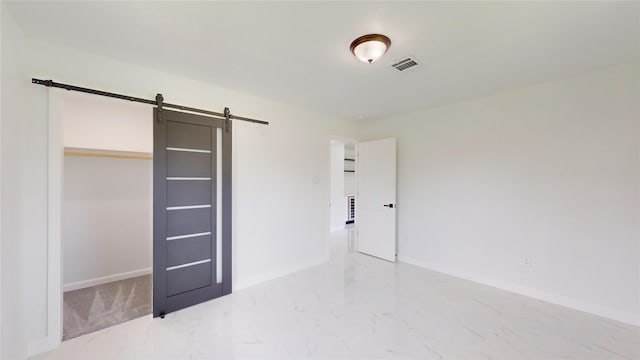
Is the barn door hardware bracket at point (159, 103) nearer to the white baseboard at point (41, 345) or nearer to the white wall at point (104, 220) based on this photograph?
Answer: the white wall at point (104, 220)

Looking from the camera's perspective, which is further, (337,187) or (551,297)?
(337,187)

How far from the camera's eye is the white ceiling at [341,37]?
5.51ft

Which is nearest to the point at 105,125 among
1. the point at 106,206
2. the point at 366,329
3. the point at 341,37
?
the point at 106,206

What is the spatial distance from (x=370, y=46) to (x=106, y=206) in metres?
3.91

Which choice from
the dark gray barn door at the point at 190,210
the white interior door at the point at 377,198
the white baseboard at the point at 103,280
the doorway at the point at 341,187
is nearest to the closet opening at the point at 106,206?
the white baseboard at the point at 103,280

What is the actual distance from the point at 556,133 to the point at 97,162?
5744mm

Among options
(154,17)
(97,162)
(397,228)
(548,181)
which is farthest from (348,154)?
(154,17)

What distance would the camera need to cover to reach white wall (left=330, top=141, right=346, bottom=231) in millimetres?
7418

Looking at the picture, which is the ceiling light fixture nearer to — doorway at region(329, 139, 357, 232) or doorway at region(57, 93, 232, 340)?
doorway at region(57, 93, 232, 340)

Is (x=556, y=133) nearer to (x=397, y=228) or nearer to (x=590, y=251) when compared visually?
(x=590, y=251)

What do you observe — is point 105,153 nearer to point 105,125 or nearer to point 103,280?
point 105,125

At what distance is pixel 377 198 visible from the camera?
455 cm

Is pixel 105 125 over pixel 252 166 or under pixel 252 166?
over

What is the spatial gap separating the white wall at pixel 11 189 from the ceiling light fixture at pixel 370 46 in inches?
93.7
